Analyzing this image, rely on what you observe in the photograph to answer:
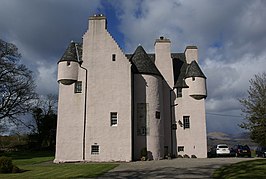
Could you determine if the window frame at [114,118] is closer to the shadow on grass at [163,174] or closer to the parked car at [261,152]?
the shadow on grass at [163,174]

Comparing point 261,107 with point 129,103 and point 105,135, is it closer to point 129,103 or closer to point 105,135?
point 129,103

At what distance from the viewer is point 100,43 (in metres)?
28.8

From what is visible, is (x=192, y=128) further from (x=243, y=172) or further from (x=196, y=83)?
(x=243, y=172)

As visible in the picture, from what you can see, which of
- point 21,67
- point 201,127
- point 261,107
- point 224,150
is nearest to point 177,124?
point 201,127

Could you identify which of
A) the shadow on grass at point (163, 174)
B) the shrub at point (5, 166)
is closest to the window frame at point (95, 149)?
the shrub at point (5, 166)

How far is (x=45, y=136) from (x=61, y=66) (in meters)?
31.8

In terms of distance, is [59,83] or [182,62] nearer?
[59,83]

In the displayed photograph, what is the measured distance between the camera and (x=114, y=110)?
27.6m

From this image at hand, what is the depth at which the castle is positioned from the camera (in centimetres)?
2703

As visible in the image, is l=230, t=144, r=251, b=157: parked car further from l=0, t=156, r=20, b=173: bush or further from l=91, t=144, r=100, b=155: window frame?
l=0, t=156, r=20, b=173: bush

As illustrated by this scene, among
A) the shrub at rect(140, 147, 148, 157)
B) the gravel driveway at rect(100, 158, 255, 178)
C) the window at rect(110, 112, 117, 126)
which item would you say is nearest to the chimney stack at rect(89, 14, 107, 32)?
the window at rect(110, 112, 117, 126)

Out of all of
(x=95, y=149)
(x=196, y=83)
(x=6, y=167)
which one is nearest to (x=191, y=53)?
(x=196, y=83)

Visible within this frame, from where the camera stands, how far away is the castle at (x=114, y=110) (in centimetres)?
2703

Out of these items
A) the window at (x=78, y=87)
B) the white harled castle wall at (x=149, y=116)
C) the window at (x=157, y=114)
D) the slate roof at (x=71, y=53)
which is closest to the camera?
the window at (x=78, y=87)
